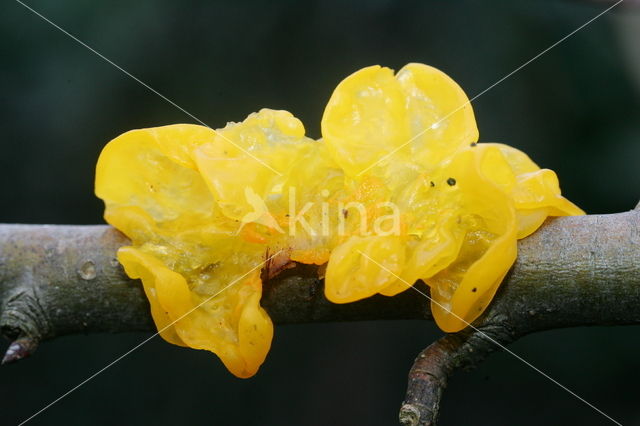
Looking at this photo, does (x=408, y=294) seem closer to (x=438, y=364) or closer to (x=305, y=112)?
(x=438, y=364)

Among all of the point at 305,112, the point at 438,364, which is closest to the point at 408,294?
the point at 438,364

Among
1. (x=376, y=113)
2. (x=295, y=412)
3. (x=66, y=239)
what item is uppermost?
(x=376, y=113)

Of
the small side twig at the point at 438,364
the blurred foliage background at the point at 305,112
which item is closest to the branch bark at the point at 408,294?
the small side twig at the point at 438,364

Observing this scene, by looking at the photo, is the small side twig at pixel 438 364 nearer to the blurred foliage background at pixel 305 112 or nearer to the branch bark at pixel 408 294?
the branch bark at pixel 408 294

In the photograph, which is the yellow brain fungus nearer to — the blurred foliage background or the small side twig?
the small side twig

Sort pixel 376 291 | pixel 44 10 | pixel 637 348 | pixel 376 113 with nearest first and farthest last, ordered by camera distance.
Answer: pixel 376 291 < pixel 376 113 < pixel 44 10 < pixel 637 348

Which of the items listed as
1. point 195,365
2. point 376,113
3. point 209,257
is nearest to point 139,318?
point 209,257

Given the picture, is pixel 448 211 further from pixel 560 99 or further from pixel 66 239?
pixel 560 99
